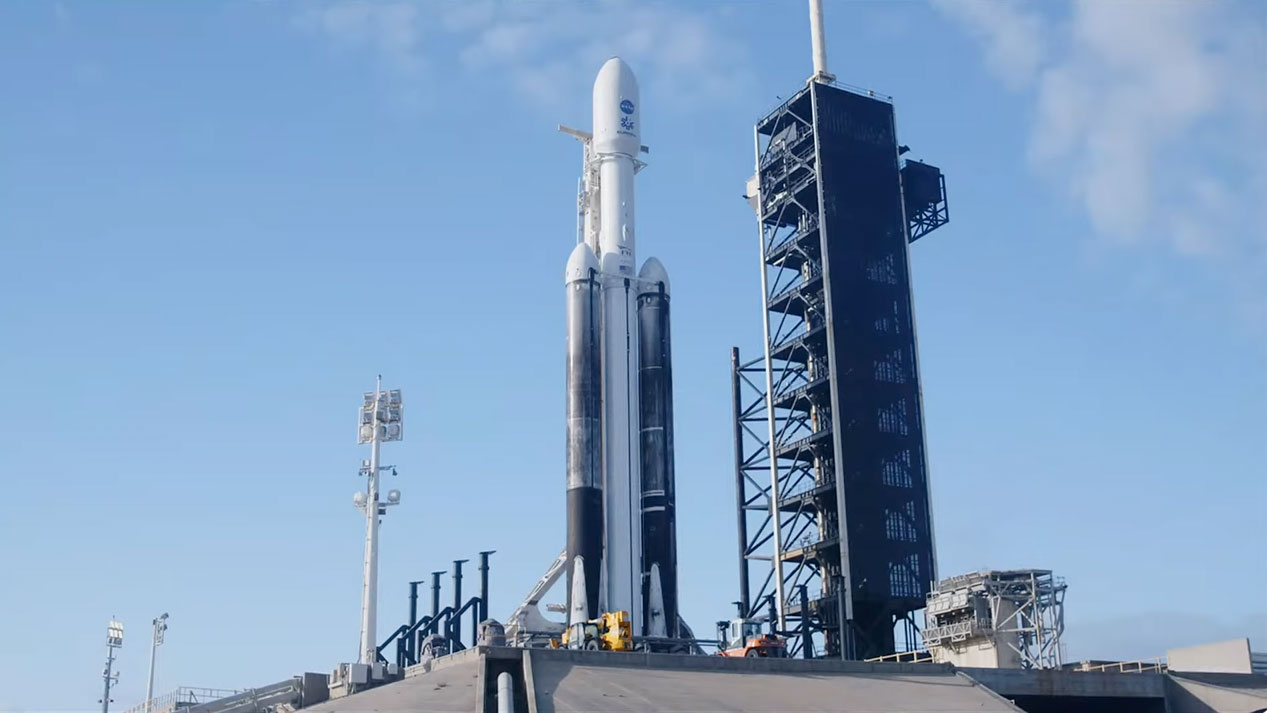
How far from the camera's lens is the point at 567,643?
57.5 meters

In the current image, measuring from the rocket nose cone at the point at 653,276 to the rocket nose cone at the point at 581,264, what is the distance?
254 centimetres

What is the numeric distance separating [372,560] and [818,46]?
41.9 meters

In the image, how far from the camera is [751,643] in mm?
55250

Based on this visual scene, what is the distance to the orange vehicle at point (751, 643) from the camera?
5497cm

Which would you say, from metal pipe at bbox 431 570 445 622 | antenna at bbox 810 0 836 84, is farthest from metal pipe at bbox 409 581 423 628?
antenna at bbox 810 0 836 84

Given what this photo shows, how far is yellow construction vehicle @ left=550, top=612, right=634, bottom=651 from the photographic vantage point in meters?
54.8

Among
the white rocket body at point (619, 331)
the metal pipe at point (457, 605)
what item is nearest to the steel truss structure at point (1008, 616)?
the white rocket body at point (619, 331)

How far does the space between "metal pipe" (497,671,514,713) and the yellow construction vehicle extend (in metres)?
8.34

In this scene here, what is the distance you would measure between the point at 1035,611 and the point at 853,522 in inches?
668

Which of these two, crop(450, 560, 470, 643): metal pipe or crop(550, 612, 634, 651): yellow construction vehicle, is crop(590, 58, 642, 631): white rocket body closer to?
crop(550, 612, 634, 651): yellow construction vehicle

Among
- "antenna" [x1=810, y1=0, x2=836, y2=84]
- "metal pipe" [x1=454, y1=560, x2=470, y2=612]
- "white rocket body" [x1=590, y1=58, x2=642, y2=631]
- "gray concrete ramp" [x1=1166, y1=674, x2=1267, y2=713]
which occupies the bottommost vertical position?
"gray concrete ramp" [x1=1166, y1=674, x2=1267, y2=713]

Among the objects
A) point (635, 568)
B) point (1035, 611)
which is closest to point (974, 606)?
point (1035, 611)

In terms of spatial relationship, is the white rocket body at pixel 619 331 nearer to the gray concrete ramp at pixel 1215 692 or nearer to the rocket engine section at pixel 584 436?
the rocket engine section at pixel 584 436

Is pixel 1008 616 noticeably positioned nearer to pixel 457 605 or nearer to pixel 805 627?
pixel 805 627
